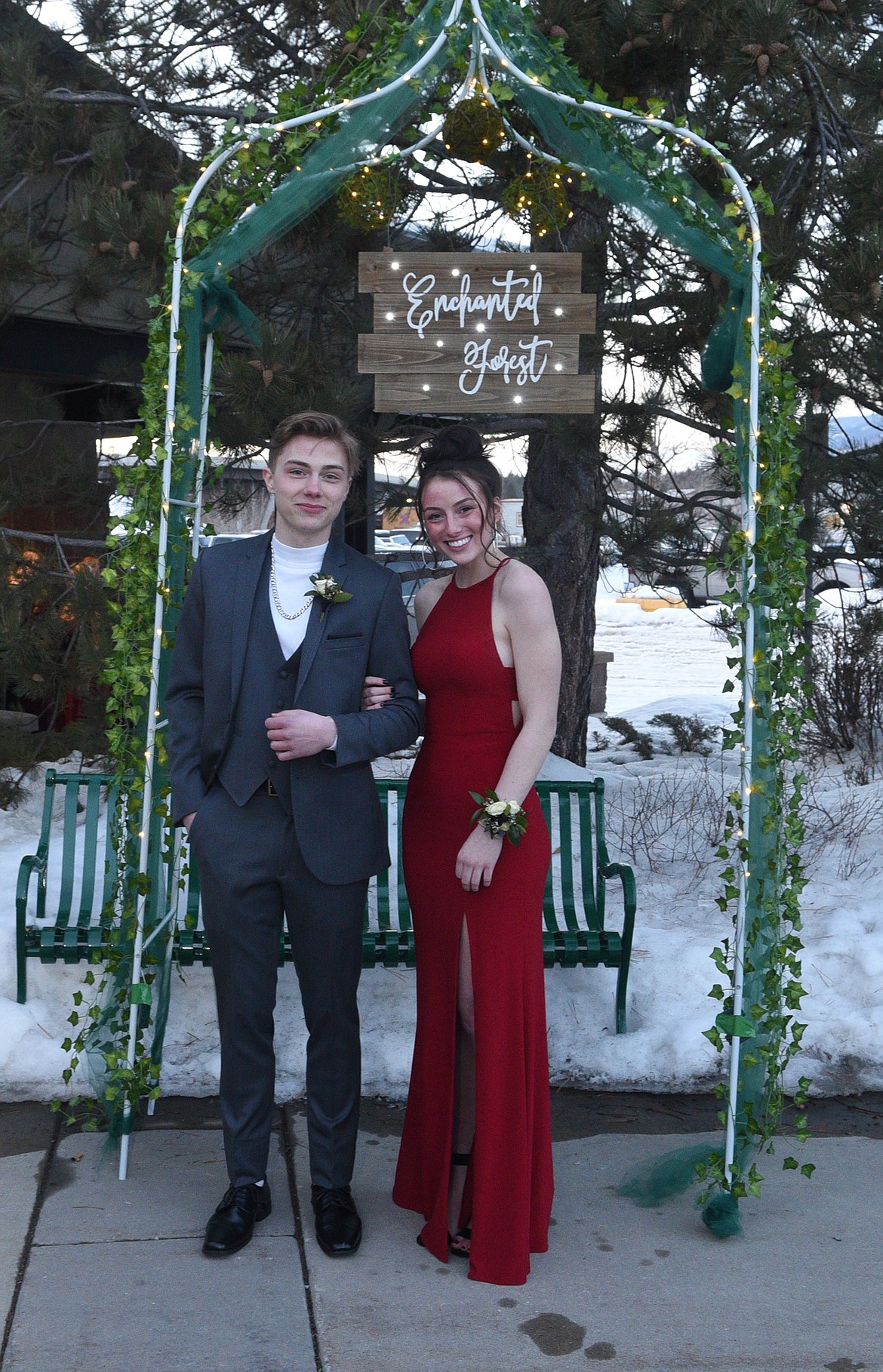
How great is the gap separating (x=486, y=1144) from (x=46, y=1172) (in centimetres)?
137

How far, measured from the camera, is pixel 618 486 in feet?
25.2

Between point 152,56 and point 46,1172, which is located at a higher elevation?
point 152,56

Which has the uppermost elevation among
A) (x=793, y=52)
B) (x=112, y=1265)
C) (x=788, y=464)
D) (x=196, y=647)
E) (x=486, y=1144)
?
(x=793, y=52)

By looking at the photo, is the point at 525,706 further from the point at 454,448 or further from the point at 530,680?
the point at 454,448

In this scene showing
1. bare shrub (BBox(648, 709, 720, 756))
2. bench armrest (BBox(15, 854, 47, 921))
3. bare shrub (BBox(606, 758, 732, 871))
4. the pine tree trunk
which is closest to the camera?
bench armrest (BBox(15, 854, 47, 921))

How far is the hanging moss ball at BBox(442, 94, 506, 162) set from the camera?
3814mm

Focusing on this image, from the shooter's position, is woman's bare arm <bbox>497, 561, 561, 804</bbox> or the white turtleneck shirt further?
the white turtleneck shirt

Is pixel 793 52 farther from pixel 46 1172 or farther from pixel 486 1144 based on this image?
pixel 46 1172

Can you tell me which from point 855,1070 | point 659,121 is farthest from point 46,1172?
point 659,121

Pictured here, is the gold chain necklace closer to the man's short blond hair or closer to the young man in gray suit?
the young man in gray suit

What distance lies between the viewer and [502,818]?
2.96 m

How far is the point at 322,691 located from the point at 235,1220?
137 cm

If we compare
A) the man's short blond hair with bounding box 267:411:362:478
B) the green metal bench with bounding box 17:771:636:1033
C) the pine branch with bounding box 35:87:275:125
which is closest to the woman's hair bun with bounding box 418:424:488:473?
the man's short blond hair with bounding box 267:411:362:478

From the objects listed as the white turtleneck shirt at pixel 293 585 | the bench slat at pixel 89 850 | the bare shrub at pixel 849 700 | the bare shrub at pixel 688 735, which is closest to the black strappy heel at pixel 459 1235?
the white turtleneck shirt at pixel 293 585
